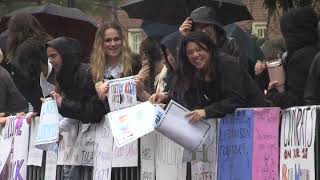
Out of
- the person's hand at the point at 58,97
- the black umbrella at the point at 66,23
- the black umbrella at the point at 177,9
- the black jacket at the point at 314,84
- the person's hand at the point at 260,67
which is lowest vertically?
the black jacket at the point at 314,84

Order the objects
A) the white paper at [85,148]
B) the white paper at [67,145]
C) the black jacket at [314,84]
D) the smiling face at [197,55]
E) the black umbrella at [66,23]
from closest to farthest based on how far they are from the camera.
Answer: the black jacket at [314,84] → the smiling face at [197,55] → the white paper at [85,148] → the white paper at [67,145] → the black umbrella at [66,23]

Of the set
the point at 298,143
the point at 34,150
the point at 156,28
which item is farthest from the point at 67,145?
the point at 156,28

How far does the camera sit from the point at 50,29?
13.3 meters

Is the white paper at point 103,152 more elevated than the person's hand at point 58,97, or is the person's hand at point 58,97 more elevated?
the person's hand at point 58,97

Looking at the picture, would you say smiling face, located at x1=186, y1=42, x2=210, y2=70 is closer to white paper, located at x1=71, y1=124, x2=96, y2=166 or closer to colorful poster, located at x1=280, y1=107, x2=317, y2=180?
colorful poster, located at x1=280, y1=107, x2=317, y2=180

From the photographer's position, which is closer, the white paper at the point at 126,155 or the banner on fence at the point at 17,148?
the white paper at the point at 126,155

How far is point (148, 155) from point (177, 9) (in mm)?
3437

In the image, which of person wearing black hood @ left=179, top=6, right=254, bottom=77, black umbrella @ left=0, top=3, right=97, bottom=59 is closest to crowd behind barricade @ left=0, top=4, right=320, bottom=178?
person wearing black hood @ left=179, top=6, right=254, bottom=77

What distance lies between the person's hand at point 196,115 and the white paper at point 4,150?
355 centimetres

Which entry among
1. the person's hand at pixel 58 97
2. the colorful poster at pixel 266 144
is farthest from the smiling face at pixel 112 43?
the colorful poster at pixel 266 144

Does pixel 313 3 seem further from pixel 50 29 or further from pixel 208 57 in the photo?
pixel 50 29

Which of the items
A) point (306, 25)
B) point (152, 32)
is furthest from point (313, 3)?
point (306, 25)

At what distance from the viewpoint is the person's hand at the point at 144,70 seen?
808 cm

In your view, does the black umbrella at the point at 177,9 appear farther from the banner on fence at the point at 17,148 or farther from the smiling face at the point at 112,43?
the banner on fence at the point at 17,148
